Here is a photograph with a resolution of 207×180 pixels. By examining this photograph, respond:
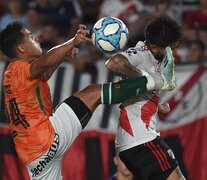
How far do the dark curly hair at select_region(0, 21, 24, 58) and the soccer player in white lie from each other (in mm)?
1013

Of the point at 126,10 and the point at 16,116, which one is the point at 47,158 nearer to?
the point at 16,116

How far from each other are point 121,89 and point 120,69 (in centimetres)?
22

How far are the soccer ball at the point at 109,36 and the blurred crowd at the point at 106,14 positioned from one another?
320cm

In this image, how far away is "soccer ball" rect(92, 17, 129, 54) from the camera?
240 inches

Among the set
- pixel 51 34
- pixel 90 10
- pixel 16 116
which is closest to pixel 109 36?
pixel 16 116

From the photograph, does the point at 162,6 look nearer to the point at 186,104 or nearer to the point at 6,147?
the point at 186,104

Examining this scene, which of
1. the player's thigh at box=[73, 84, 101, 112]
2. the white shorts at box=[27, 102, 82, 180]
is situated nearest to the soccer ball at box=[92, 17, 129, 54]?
the player's thigh at box=[73, 84, 101, 112]

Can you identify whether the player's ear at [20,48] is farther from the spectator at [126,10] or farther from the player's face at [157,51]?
the spectator at [126,10]

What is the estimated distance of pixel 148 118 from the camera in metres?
6.26

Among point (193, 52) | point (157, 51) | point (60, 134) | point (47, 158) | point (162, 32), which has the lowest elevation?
point (193, 52)

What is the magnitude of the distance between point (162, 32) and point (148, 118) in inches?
28.1

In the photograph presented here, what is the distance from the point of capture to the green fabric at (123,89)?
6.06 metres

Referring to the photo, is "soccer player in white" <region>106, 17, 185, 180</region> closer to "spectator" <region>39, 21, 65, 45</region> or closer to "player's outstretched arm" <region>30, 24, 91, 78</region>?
"player's outstretched arm" <region>30, 24, 91, 78</region>

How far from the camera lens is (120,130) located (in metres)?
6.32
